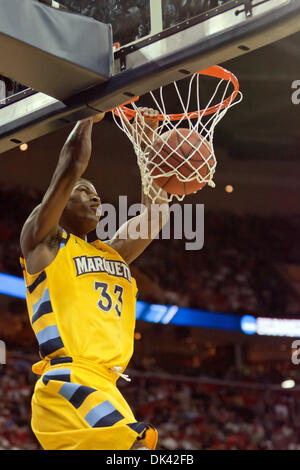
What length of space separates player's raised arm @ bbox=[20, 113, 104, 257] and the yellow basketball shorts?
1.92ft

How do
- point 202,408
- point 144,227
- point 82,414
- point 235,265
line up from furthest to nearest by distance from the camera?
point 235,265 → point 202,408 → point 144,227 → point 82,414

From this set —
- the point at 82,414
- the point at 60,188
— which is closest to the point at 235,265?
the point at 60,188

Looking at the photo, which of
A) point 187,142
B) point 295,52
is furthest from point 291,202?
point 187,142

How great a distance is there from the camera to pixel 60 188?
299 cm

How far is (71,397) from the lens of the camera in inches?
113

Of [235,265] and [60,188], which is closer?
[60,188]

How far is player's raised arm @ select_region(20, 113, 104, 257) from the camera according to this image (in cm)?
300

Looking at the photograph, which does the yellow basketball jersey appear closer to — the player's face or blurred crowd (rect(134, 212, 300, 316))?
the player's face

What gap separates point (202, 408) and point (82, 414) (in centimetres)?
899

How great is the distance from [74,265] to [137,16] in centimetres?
115

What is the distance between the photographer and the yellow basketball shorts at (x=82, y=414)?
2748mm

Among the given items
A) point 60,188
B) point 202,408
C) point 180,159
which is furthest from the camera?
point 202,408

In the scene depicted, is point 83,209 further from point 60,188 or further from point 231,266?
point 231,266
